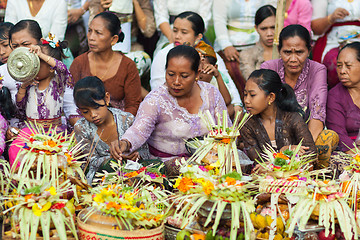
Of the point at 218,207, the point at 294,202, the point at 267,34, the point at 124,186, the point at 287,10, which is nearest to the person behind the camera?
the point at 218,207

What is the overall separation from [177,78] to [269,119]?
93 centimetres

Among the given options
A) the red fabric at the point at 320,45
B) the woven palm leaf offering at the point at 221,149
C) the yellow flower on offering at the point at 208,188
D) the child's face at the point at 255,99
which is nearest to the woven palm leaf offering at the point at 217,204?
the yellow flower on offering at the point at 208,188

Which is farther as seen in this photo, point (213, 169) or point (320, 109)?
point (320, 109)

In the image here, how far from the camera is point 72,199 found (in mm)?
3496

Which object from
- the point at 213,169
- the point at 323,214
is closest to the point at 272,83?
the point at 213,169

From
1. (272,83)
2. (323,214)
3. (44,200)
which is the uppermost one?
(272,83)

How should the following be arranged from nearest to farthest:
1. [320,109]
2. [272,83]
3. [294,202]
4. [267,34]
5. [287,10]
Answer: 1. [294,202]
2. [272,83]
3. [320,109]
4. [267,34]
5. [287,10]

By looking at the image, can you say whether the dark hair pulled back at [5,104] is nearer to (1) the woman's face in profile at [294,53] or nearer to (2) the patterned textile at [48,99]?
(2) the patterned textile at [48,99]

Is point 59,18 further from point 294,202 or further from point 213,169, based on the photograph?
point 294,202

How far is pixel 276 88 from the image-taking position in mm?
4488

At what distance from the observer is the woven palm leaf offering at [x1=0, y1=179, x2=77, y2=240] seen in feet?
9.79

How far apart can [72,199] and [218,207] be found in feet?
3.49

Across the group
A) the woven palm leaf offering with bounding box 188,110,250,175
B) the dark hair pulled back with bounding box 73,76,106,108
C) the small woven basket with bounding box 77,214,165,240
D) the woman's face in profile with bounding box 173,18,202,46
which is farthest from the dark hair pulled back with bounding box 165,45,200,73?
the small woven basket with bounding box 77,214,165,240

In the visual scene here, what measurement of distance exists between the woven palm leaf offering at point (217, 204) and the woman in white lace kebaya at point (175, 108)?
98 cm
